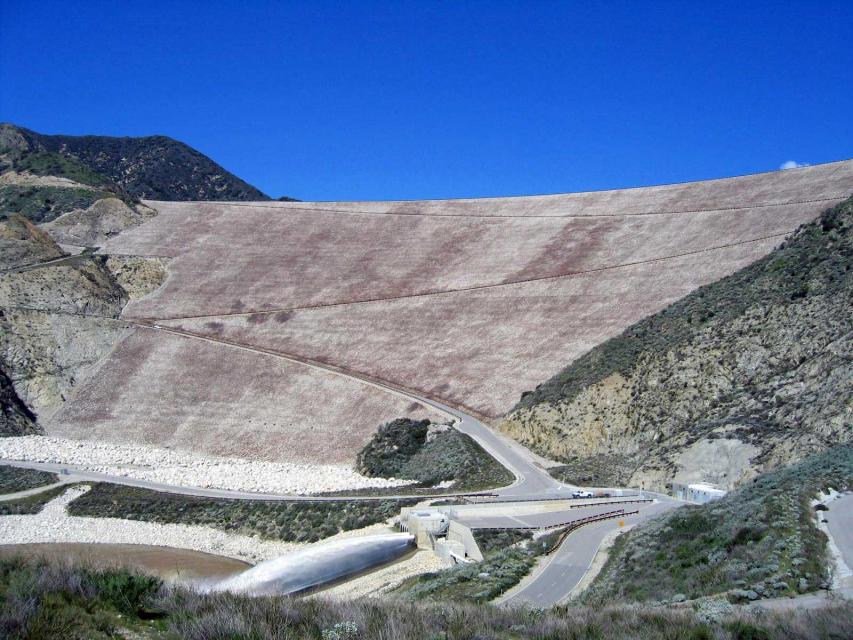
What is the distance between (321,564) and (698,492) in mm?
→ 13253

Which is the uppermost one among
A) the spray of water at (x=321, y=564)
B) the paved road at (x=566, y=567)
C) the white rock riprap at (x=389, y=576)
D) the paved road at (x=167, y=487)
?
the paved road at (x=167, y=487)

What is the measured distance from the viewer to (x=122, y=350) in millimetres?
53000

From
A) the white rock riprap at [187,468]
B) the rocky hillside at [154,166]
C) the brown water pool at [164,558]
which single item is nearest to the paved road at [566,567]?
the brown water pool at [164,558]

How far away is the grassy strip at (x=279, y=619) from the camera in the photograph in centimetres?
770

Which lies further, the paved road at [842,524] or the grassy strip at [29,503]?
the grassy strip at [29,503]

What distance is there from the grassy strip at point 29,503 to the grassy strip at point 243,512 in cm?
139

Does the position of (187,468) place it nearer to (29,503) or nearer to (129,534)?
(29,503)

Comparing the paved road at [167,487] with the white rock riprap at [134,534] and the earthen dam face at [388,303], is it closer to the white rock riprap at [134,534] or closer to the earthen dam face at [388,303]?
the white rock riprap at [134,534]

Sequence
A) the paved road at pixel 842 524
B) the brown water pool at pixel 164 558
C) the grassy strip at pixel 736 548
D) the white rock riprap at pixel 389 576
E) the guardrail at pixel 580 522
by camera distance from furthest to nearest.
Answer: the brown water pool at pixel 164 558 < the guardrail at pixel 580 522 < the white rock riprap at pixel 389 576 < the paved road at pixel 842 524 < the grassy strip at pixel 736 548

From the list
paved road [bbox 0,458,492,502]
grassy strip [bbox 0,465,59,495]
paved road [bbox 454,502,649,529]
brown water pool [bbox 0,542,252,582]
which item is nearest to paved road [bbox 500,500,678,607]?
paved road [bbox 454,502,649,529]

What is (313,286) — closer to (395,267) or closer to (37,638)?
(395,267)

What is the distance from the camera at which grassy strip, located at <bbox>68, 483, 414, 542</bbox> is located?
27.0m

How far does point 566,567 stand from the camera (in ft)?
57.4

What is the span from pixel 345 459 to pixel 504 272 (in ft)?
77.1
